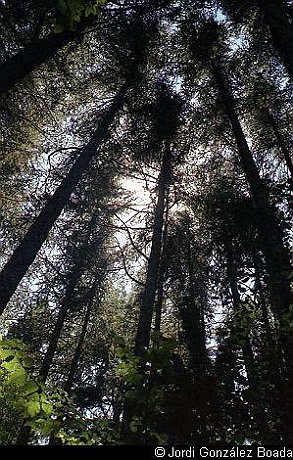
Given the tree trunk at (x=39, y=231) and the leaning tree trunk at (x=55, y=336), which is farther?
the leaning tree trunk at (x=55, y=336)

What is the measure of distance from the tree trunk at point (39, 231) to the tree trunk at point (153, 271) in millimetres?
2306

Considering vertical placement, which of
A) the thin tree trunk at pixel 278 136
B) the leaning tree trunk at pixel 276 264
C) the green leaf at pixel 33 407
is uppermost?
the thin tree trunk at pixel 278 136

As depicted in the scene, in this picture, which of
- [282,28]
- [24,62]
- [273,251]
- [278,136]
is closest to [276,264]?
[273,251]

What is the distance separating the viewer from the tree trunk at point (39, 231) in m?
6.40

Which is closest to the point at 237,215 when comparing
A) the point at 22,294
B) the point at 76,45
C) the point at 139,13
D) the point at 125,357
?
the point at 125,357

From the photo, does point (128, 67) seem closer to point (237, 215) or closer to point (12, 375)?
point (237, 215)

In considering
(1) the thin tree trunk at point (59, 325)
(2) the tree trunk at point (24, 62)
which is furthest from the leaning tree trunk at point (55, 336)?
(2) the tree trunk at point (24, 62)

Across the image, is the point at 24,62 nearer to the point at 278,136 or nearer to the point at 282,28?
the point at 282,28

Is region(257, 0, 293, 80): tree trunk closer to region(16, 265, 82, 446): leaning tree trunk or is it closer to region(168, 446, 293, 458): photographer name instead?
region(168, 446, 293, 458): photographer name

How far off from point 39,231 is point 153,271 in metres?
3.54

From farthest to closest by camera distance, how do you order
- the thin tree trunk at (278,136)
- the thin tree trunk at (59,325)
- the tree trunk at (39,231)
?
the thin tree trunk at (59,325) < the thin tree trunk at (278,136) < the tree trunk at (39,231)

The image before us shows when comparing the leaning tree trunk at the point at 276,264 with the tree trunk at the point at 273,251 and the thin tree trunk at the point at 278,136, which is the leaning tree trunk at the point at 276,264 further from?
the thin tree trunk at the point at 278,136

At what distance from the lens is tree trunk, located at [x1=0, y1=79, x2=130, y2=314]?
6402mm

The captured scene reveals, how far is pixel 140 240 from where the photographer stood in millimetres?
12227
